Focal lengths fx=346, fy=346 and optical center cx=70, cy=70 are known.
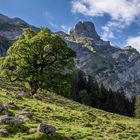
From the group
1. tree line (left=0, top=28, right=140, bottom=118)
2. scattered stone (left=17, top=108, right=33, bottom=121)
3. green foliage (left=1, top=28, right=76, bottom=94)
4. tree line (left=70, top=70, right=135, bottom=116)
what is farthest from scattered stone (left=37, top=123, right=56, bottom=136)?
tree line (left=70, top=70, right=135, bottom=116)

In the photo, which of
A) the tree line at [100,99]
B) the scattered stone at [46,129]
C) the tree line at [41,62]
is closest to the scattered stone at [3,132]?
the scattered stone at [46,129]

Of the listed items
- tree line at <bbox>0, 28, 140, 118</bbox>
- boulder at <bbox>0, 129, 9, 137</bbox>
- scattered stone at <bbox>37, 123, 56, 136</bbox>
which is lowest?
boulder at <bbox>0, 129, 9, 137</bbox>

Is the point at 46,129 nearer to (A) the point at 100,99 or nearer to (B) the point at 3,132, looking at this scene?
(B) the point at 3,132

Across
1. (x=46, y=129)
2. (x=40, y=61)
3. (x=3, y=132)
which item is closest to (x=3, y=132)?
(x=3, y=132)

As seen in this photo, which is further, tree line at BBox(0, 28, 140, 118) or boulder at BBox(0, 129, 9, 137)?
tree line at BBox(0, 28, 140, 118)

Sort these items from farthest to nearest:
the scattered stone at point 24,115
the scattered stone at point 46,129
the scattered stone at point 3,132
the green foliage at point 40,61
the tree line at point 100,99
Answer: the tree line at point 100,99
the green foliage at point 40,61
the scattered stone at point 24,115
the scattered stone at point 46,129
the scattered stone at point 3,132

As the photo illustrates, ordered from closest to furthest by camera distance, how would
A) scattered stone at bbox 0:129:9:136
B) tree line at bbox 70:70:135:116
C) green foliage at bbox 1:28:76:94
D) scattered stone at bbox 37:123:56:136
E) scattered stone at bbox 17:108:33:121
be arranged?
1. scattered stone at bbox 0:129:9:136
2. scattered stone at bbox 37:123:56:136
3. scattered stone at bbox 17:108:33:121
4. green foliage at bbox 1:28:76:94
5. tree line at bbox 70:70:135:116

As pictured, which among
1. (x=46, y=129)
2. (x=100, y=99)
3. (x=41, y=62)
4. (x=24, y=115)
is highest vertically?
(x=100, y=99)

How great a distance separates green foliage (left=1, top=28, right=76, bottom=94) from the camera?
5759cm

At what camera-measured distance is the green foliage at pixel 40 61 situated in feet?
189

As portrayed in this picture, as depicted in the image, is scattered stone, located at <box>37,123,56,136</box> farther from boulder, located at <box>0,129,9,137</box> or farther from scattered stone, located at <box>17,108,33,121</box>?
Answer: scattered stone, located at <box>17,108,33,121</box>

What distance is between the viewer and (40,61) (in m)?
58.9

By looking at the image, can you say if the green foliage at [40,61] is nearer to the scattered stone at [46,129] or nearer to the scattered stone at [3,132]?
the scattered stone at [46,129]

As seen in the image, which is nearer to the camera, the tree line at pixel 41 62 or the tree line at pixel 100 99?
the tree line at pixel 41 62
